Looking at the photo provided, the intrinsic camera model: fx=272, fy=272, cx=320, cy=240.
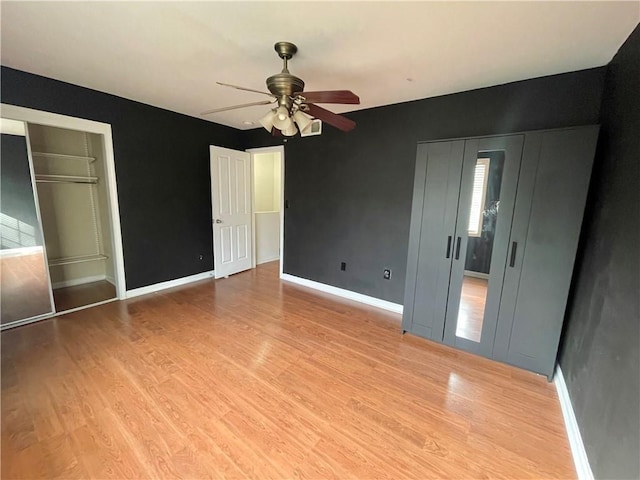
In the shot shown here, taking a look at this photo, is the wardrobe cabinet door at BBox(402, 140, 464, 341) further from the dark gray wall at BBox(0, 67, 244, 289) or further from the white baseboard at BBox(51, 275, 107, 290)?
the white baseboard at BBox(51, 275, 107, 290)

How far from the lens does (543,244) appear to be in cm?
210

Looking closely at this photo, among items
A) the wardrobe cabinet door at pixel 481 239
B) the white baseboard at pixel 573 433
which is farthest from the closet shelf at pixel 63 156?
the white baseboard at pixel 573 433

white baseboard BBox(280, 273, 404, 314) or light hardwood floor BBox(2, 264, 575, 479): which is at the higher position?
white baseboard BBox(280, 273, 404, 314)

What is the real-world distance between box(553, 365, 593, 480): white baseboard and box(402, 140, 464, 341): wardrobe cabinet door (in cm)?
89

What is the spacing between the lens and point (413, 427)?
1.71 metres

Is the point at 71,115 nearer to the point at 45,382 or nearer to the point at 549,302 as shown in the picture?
the point at 45,382

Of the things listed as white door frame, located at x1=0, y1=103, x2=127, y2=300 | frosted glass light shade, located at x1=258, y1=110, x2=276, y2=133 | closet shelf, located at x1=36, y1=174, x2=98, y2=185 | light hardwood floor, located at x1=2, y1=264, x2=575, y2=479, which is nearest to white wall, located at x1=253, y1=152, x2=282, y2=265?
white door frame, located at x1=0, y1=103, x2=127, y2=300

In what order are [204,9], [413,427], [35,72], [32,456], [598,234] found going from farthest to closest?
[35,72], [598,234], [413,427], [204,9], [32,456]

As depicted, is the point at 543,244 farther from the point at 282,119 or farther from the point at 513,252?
the point at 282,119

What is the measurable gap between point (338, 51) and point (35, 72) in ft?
9.39

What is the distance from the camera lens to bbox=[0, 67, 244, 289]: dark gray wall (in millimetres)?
2857

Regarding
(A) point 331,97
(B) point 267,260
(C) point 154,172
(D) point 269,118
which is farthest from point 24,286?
(A) point 331,97

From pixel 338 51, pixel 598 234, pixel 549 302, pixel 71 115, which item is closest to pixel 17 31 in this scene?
pixel 71 115

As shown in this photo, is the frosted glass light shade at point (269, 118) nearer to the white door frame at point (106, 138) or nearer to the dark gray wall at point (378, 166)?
the dark gray wall at point (378, 166)
